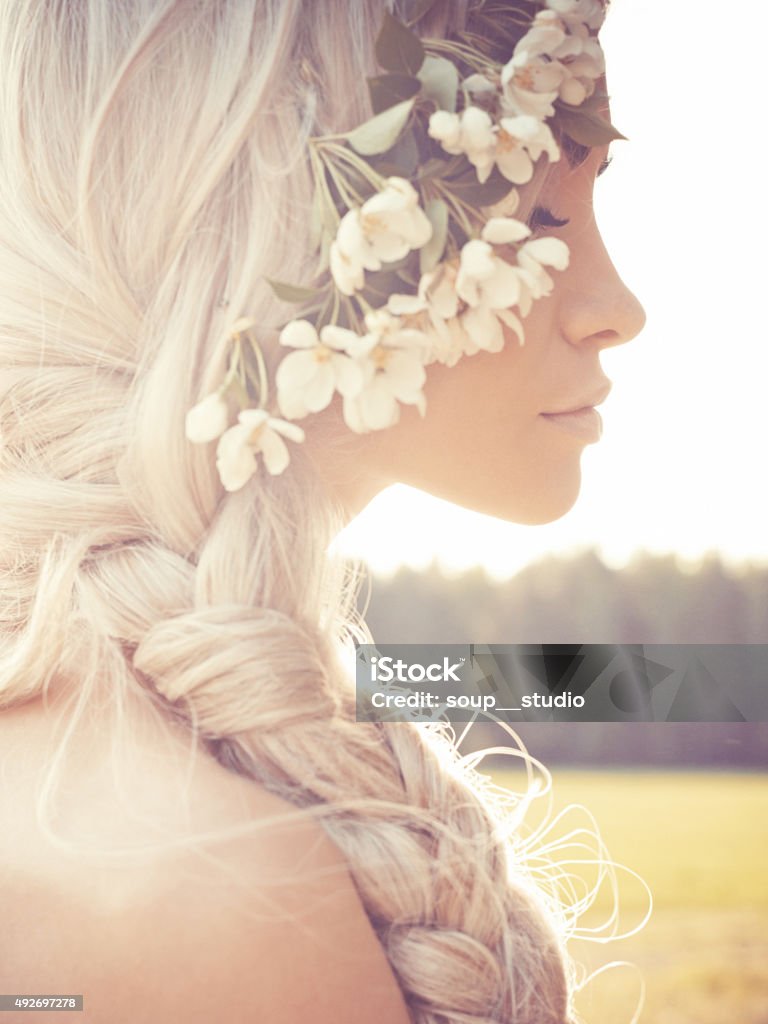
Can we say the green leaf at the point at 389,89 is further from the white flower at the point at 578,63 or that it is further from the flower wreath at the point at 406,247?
the white flower at the point at 578,63

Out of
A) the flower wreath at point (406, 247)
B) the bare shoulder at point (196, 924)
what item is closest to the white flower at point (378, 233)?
the flower wreath at point (406, 247)

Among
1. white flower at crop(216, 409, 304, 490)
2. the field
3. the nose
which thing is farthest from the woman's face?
the field

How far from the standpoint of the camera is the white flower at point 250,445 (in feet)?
2.54

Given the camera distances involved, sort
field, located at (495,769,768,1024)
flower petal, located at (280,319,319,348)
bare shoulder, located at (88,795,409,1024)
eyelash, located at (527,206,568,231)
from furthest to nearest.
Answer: field, located at (495,769,768,1024) < eyelash, located at (527,206,568,231) < flower petal, located at (280,319,319,348) < bare shoulder, located at (88,795,409,1024)

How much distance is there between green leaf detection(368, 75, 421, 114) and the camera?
782 millimetres

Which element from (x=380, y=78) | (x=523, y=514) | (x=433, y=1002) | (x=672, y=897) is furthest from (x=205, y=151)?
(x=672, y=897)

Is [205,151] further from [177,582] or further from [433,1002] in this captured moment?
[433,1002]

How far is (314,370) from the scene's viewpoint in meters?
0.78

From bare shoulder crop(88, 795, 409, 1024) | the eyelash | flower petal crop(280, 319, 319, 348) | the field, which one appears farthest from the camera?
the field

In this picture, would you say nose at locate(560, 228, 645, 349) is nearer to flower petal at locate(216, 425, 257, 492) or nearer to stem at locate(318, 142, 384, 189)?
stem at locate(318, 142, 384, 189)

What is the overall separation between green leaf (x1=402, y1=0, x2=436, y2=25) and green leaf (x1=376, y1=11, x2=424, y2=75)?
43 mm

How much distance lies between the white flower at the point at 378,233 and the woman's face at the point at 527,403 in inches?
4.7

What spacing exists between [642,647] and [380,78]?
2.01ft

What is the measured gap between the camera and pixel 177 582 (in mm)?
788
